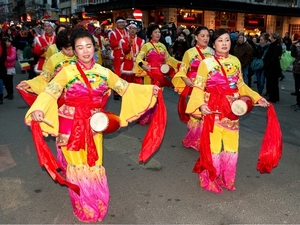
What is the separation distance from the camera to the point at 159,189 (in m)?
4.04

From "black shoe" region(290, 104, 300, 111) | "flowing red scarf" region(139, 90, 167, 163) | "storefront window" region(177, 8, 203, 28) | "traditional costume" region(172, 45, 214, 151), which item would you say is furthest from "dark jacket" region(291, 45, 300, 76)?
"storefront window" region(177, 8, 203, 28)

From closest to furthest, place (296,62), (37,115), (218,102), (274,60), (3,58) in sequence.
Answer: (37,115), (218,102), (296,62), (3,58), (274,60)

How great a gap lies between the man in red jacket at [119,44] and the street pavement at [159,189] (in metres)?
2.46

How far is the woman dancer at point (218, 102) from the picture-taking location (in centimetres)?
364

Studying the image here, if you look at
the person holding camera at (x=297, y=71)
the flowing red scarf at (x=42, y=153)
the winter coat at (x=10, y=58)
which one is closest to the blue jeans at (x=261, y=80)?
the person holding camera at (x=297, y=71)

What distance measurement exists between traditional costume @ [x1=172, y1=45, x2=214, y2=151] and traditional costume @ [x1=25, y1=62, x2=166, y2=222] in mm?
1969

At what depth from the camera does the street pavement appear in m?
3.44

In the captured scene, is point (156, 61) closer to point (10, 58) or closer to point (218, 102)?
point (218, 102)

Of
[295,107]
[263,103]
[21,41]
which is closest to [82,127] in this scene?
[263,103]

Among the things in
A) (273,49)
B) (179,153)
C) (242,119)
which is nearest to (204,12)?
(273,49)

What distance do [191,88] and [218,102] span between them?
158 centimetres

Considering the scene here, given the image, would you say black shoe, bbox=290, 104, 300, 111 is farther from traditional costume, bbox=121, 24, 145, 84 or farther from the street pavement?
traditional costume, bbox=121, 24, 145, 84

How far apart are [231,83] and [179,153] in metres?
1.86

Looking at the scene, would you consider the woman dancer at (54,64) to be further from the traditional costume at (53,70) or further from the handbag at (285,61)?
the handbag at (285,61)
